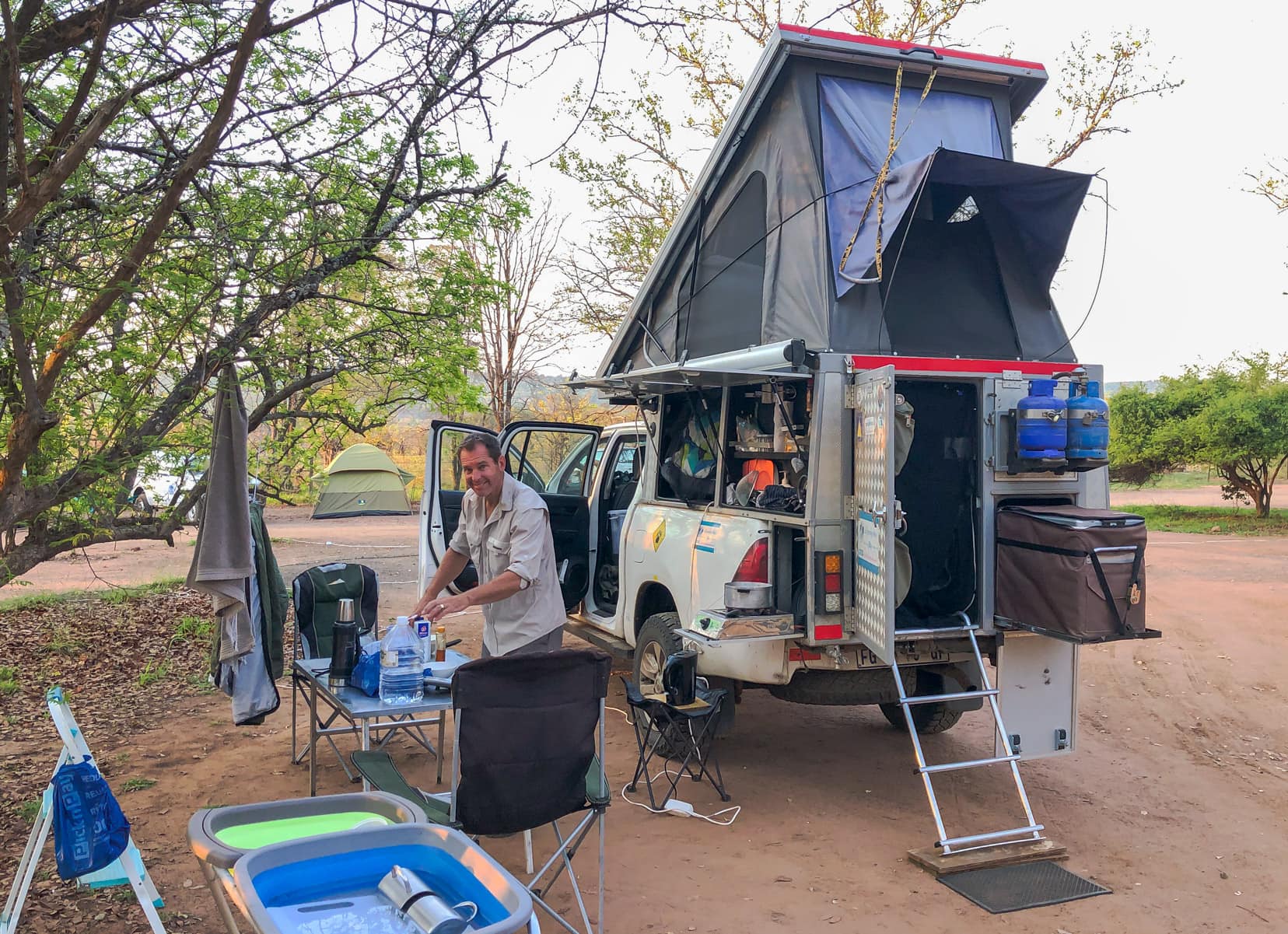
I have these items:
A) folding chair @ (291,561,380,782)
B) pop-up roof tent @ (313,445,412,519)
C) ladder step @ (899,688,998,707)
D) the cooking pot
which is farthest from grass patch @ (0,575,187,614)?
pop-up roof tent @ (313,445,412,519)

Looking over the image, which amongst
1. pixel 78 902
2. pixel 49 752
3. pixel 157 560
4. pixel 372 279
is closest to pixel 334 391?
pixel 372 279

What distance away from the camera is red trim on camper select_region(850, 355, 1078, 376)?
15.8ft

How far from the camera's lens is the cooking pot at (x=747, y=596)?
15.7 ft

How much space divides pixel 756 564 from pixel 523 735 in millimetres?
1757

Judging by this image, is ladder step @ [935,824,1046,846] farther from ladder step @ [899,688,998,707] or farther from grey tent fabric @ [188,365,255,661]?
grey tent fabric @ [188,365,255,661]

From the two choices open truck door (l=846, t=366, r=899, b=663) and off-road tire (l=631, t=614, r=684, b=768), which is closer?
open truck door (l=846, t=366, r=899, b=663)

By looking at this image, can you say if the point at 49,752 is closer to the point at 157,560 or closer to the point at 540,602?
the point at 540,602

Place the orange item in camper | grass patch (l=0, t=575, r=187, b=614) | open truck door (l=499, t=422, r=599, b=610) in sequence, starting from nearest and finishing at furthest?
the orange item in camper → open truck door (l=499, t=422, r=599, b=610) → grass patch (l=0, t=575, r=187, b=614)

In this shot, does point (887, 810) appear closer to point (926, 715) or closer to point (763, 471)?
point (926, 715)

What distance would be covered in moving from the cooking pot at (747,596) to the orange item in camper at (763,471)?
27.5 inches

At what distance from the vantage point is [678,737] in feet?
18.5

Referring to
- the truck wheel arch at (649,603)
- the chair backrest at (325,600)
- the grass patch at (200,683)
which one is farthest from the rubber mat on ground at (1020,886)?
the grass patch at (200,683)

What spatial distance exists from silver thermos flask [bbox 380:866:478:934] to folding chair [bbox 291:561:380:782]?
348 cm

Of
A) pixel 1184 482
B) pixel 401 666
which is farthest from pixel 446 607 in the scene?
pixel 1184 482
